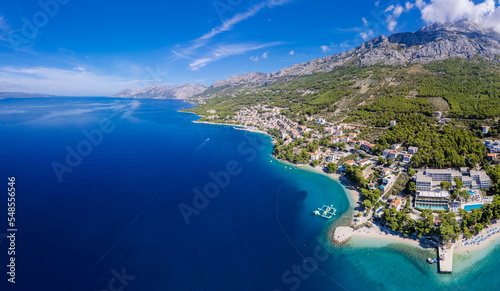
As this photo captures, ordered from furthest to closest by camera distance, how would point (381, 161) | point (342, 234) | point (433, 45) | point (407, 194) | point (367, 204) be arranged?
1. point (433, 45)
2. point (381, 161)
3. point (407, 194)
4. point (367, 204)
5. point (342, 234)

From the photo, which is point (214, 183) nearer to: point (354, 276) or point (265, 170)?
point (265, 170)

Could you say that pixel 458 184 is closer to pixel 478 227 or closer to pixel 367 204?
pixel 478 227

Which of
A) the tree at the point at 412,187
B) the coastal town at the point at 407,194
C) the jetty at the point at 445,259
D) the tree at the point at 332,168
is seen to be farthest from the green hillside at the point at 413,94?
the jetty at the point at 445,259

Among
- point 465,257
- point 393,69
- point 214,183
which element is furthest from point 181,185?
point 393,69

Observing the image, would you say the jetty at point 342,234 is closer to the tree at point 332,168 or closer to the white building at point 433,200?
the white building at point 433,200

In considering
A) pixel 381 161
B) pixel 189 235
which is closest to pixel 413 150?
pixel 381 161

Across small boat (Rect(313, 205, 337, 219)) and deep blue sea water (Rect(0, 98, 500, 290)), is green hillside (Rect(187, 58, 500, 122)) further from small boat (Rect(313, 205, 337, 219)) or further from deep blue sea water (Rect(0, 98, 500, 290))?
deep blue sea water (Rect(0, 98, 500, 290))
